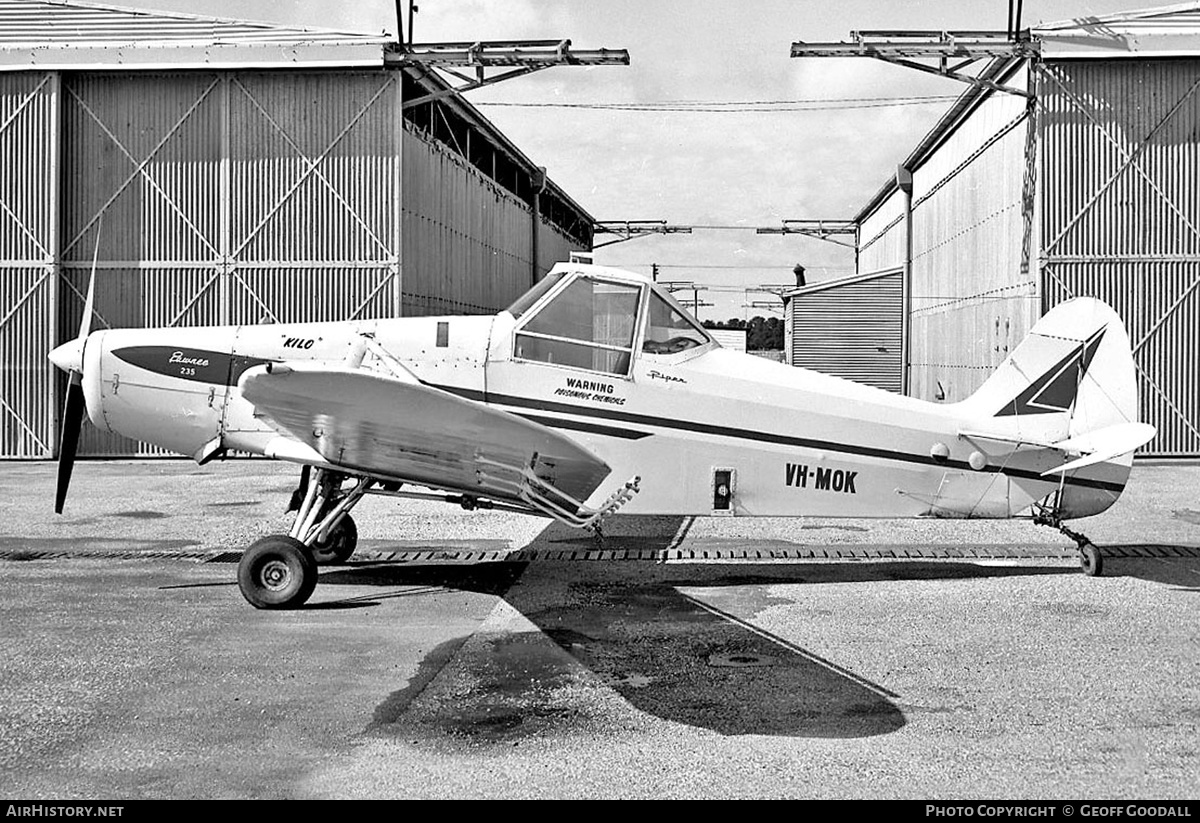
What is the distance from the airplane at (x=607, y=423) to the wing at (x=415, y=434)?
2.1 inches

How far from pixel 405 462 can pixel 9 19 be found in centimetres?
2048

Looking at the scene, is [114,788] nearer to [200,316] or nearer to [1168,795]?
[1168,795]

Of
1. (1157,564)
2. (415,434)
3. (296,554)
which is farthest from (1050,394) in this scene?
(296,554)

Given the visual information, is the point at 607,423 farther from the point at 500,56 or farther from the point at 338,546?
the point at 500,56

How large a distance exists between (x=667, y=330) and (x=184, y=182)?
16.9 metres

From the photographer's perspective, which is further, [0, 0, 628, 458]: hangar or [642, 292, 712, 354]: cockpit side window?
[0, 0, 628, 458]: hangar

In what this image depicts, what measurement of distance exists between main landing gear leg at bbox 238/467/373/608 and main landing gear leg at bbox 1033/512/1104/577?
18.7 ft

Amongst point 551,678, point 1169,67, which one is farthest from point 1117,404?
point 1169,67

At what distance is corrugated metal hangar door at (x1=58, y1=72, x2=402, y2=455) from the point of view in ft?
73.8

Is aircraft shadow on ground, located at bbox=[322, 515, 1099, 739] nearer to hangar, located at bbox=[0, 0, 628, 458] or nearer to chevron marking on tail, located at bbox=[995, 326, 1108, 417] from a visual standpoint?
chevron marking on tail, located at bbox=[995, 326, 1108, 417]

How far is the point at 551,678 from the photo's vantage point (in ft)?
22.0

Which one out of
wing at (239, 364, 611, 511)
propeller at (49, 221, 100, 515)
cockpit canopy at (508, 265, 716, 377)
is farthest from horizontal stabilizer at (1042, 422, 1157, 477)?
propeller at (49, 221, 100, 515)

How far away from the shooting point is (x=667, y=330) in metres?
9.06

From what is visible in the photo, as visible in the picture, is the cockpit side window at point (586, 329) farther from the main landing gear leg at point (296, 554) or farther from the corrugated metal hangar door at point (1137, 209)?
the corrugated metal hangar door at point (1137, 209)
